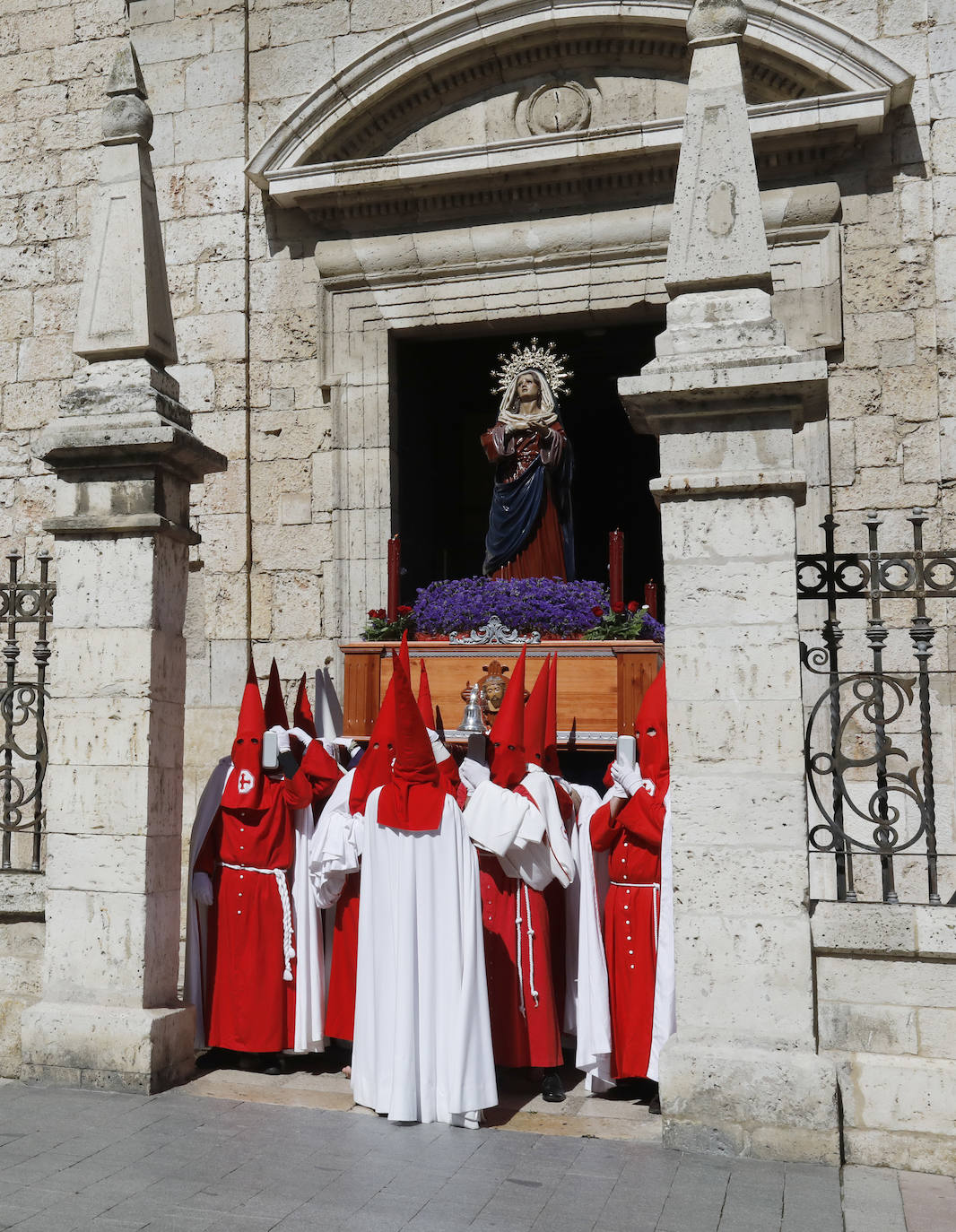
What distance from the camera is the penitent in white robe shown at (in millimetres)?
4941

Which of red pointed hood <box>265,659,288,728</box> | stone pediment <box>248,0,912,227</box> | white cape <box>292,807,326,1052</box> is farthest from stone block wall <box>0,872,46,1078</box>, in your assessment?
stone pediment <box>248,0,912,227</box>

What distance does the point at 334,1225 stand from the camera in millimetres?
3910

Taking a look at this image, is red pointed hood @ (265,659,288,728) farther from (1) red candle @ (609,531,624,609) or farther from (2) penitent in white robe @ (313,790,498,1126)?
(1) red candle @ (609,531,624,609)

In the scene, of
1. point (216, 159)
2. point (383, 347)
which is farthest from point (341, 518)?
point (216, 159)

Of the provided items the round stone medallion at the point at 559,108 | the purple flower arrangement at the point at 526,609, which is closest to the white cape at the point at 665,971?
the purple flower arrangement at the point at 526,609

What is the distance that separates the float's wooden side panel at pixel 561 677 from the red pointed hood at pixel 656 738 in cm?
139

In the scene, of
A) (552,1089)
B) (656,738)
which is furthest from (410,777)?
(552,1089)

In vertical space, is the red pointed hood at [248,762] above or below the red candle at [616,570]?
below

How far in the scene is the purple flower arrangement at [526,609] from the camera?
7.33 meters

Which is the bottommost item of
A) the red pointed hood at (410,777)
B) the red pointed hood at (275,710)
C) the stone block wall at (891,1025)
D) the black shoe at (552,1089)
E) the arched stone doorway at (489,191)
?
the black shoe at (552,1089)

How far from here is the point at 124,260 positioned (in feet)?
19.2

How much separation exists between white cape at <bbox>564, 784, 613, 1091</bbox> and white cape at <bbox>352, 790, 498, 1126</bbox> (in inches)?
22.3

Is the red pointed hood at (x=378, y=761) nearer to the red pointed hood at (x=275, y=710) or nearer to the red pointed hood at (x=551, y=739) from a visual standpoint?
the red pointed hood at (x=551, y=739)

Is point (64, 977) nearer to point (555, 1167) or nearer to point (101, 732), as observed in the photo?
point (101, 732)
